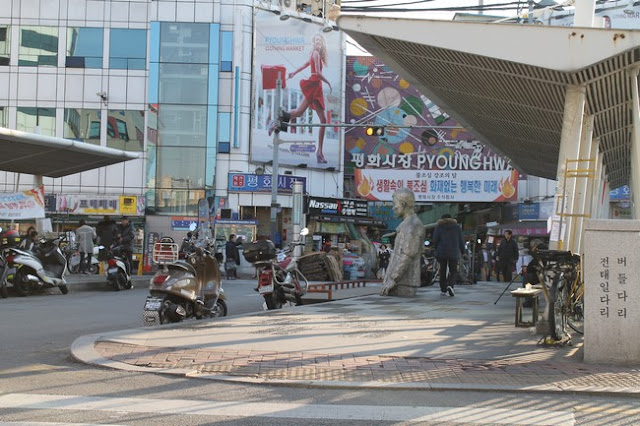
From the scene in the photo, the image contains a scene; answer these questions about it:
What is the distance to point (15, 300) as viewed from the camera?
14570 millimetres

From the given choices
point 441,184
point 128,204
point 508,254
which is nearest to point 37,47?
point 128,204

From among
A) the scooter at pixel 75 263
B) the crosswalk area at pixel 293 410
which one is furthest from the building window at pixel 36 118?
the crosswalk area at pixel 293 410

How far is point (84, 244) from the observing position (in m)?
22.8

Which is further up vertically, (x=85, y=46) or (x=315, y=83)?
(x=85, y=46)

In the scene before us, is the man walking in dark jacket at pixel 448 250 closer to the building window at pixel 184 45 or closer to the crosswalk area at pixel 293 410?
the crosswalk area at pixel 293 410

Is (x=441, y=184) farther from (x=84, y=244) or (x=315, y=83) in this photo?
(x=84, y=244)

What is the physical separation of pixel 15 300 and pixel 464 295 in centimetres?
906

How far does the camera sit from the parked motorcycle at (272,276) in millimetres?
11961

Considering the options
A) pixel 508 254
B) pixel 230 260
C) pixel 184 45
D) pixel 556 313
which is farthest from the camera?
pixel 184 45

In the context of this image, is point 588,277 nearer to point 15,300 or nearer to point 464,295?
point 464,295

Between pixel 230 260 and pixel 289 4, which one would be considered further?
pixel 289 4

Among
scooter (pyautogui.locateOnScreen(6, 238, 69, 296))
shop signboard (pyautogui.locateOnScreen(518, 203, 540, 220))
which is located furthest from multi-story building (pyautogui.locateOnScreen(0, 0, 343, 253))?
scooter (pyautogui.locateOnScreen(6, 238, 69, 296))

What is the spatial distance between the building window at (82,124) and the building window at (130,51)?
118 inches

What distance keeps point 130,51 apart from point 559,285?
123ft
